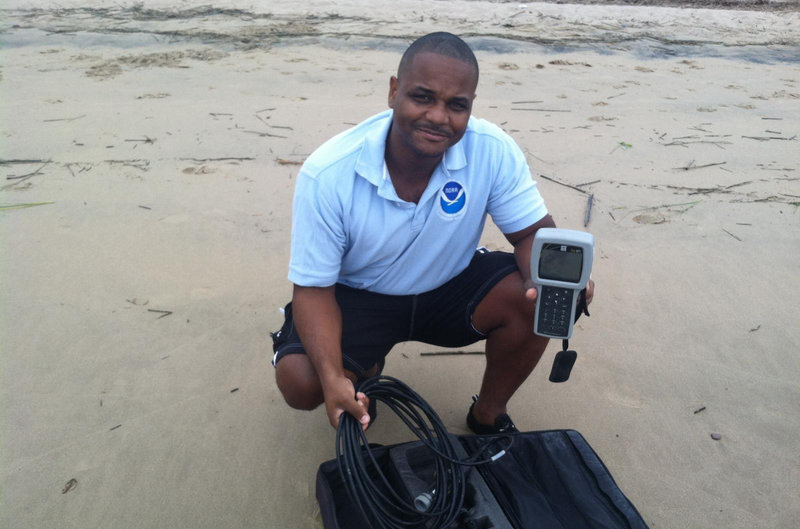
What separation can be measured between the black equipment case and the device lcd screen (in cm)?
56

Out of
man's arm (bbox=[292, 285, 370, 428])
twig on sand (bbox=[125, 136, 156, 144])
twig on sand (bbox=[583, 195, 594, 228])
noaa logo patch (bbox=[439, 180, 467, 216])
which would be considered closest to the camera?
man's arm (bbox=[292, 285, 370, 428])

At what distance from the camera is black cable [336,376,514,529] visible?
1508mm

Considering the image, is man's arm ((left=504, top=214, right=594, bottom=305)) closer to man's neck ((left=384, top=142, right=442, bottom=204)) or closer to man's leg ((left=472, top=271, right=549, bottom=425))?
man's leg ((left=472, top=271, right=549, bottom=425))

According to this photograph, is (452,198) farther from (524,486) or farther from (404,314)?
(524,486)

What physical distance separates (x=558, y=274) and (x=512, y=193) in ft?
1.11

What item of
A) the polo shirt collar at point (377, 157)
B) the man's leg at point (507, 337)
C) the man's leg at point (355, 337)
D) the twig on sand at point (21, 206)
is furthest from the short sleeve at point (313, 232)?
the twig on sand at point (21, 206)

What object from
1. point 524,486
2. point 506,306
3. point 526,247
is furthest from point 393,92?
point 524,486

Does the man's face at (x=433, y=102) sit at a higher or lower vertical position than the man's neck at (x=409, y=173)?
higher

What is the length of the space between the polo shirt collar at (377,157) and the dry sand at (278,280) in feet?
3.15

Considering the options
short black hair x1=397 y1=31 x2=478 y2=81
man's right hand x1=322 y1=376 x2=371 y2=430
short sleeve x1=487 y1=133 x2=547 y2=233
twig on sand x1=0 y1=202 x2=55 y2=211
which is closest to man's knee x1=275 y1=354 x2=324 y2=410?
man's right hand x1=322 y1=376 x2=371 y2=430

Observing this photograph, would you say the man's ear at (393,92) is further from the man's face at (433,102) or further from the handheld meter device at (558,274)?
the handheld meter device at (558,274)

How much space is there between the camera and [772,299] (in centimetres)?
279

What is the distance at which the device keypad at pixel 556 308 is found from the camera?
173 cm

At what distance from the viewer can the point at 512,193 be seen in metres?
1.90
